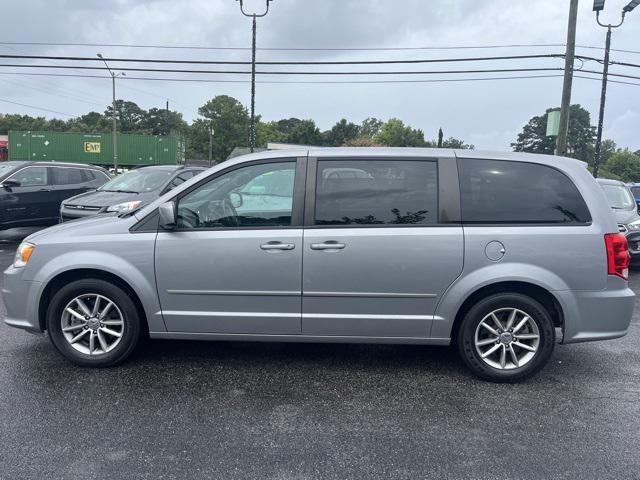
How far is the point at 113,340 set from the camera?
396 centimetres

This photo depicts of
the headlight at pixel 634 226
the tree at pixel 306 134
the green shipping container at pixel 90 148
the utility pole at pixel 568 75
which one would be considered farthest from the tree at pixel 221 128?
the headlight at pixel 634 226

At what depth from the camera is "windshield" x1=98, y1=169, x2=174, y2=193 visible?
31.4 ft

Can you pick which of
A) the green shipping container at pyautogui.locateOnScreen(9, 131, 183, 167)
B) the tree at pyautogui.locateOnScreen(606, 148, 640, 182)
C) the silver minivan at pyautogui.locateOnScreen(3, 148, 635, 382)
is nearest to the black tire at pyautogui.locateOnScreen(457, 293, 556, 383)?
the silver minivan at pyautogui.locateOnScreen(3, 148, 635, 382)

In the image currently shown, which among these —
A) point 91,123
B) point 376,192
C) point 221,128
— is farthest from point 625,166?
point 91,123

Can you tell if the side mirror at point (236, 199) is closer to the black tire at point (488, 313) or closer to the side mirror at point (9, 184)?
the black tire at point (488, 313)

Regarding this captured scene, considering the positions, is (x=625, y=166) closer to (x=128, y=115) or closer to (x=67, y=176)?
(x=67, y=176)

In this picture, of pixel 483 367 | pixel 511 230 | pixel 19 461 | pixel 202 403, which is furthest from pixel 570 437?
pixel 19 461

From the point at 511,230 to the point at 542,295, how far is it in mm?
577

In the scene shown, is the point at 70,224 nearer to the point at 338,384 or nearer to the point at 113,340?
the point at 113,340

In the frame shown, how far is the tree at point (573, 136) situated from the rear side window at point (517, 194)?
7807 centimetres

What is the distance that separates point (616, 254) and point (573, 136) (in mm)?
85823

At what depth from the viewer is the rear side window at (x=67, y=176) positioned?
10727 mm

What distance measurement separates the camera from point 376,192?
3.78 m

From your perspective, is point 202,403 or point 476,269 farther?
point 476,269
